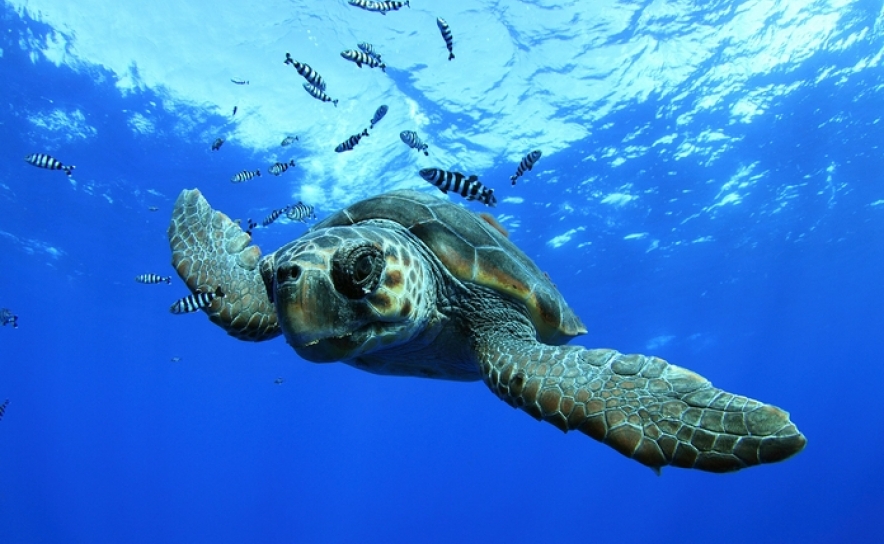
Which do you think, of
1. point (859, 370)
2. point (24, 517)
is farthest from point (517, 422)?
point (24, 517)

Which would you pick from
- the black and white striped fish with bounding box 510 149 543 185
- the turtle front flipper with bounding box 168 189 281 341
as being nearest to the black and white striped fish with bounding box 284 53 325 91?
the turtle front flipper with bounding box 168 189 281 341

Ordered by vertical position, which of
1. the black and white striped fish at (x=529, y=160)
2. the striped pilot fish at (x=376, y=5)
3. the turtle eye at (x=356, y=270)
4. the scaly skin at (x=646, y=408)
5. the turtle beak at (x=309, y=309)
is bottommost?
the scaly skin at (x=646, y=408)

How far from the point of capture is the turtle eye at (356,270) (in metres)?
2.57

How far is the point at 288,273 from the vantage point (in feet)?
8.13

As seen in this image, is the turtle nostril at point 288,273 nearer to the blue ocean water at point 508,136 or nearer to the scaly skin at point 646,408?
the scaly skin at point 646,408

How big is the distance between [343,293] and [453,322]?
1.43 m

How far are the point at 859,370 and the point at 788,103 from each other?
76.7 m

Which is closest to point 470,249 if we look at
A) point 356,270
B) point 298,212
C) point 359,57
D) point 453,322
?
point 453,322

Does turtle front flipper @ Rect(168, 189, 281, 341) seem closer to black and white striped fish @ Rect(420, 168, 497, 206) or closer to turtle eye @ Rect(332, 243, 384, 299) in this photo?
turtle eye @ Rect(332, 243, 384, 299)

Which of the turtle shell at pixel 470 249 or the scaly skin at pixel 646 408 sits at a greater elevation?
the turtle shell at pixel 470 249

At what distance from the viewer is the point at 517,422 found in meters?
77.9

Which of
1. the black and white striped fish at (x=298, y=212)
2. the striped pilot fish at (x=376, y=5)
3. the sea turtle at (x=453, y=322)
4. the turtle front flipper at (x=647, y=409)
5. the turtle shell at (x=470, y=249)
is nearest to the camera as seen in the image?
the turtle front flipper at (x=647, y=409)

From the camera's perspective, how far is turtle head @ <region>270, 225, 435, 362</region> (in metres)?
2.48

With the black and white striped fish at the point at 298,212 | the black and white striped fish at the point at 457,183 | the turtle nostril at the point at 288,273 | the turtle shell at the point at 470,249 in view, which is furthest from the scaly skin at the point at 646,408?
the black and white striped fish at the point at 298,212
